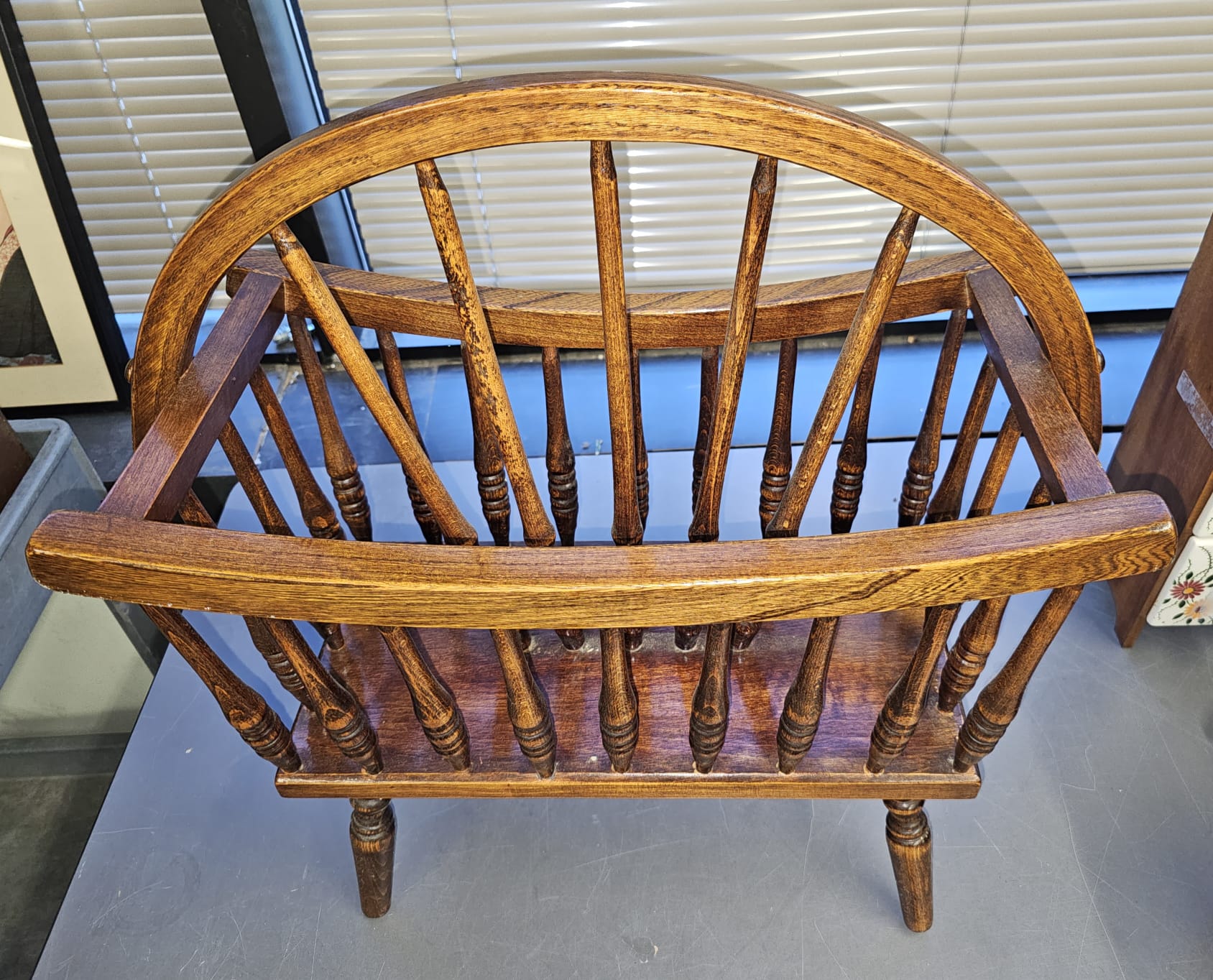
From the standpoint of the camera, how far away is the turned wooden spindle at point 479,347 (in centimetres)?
77

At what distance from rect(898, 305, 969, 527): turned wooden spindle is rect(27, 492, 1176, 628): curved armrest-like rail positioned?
0.30 m

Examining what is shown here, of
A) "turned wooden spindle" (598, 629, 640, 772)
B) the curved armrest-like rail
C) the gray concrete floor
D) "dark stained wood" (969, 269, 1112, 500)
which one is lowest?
the gray concrete floor

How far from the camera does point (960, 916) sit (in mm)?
1155

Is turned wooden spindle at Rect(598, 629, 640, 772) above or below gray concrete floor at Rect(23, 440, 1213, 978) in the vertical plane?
above

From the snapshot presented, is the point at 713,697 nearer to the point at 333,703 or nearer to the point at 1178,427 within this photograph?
the point at 333,703

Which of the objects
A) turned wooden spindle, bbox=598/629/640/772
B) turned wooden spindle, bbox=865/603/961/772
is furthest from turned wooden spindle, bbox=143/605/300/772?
turned wooden spindle, bbox=865/603/961/772

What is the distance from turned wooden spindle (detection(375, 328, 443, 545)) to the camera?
1.07 m

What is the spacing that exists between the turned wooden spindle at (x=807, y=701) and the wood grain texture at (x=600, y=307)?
12.1 inches

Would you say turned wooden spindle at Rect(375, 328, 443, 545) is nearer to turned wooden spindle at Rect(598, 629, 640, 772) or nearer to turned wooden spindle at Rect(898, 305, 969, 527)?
turned wooden spindle at Rect(598, 629, 640, 772)

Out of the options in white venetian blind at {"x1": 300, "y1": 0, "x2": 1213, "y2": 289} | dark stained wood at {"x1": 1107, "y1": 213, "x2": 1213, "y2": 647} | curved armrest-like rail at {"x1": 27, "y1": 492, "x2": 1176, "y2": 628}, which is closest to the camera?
curved armrest-like rail at {"x1": 27, "y1": 492, "x2": 1176, "y2": 628}

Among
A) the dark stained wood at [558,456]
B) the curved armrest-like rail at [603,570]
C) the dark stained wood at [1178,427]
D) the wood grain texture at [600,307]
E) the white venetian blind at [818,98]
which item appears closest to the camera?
the curved armrest-like rail at [603,570]

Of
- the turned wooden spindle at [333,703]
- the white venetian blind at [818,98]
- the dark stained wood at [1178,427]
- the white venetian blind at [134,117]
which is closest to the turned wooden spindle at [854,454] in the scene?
the dark stained wood at [1178,427]

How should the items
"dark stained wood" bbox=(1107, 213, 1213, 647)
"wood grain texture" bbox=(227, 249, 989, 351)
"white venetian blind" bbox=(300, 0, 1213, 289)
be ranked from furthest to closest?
"white venetian blind" bbox=(300, 0, 1213, 289)
"dark stained wood" bbox=(1107, 213, 1213, 647)
"wood grain texture" bbox=(227, 249, 989, 351)

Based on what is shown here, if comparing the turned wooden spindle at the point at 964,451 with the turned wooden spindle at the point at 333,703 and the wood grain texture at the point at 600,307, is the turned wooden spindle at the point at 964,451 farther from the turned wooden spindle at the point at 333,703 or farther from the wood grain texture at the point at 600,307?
the turned wooden spindle at the point at 333,703
